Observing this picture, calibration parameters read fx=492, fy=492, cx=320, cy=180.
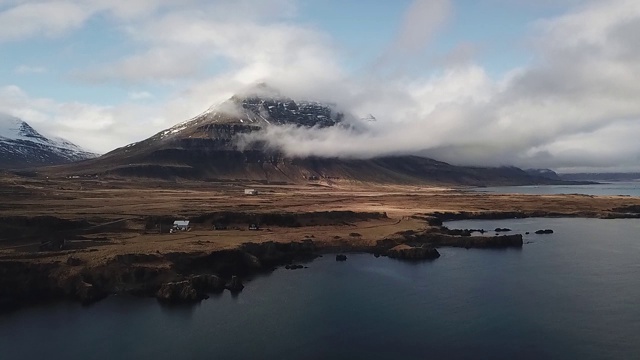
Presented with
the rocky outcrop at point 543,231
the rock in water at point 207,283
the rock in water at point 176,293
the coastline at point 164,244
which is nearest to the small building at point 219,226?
the coastline at point 164,244

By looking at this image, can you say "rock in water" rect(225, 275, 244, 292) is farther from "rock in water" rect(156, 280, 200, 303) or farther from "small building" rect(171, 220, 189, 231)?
"small building" rect(171, 220, 189, 231)

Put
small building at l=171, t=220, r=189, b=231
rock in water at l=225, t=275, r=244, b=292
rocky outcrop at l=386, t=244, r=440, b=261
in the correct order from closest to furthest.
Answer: rock in water at l=225, t=275, r=244, b=292 < rocky outcrop at l=386, t=244, r=440, b=261 < small building at l=171, t=220, r=189, b=231

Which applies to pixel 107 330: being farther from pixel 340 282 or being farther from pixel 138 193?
pixel 138 193

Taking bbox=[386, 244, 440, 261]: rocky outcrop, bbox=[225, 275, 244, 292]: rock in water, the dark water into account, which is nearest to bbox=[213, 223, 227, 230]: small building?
the dark water

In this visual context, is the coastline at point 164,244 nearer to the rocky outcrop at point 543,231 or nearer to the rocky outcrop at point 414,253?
the rocky outcrop at point 414,253

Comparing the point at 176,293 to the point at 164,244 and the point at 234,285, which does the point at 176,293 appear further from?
the point at 164,244

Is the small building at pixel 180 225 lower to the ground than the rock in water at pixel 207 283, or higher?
higher

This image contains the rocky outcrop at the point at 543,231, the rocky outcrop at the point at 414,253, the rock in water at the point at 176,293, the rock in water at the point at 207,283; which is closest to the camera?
the rock in water at the point at 176,293
